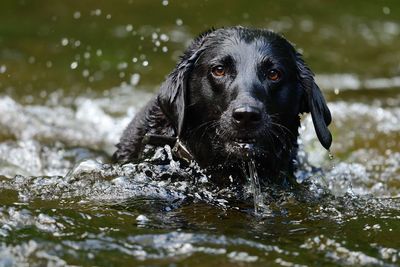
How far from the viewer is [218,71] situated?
17.3ft

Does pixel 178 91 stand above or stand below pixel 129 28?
A: below

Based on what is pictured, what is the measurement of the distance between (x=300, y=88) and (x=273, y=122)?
1.82 feet

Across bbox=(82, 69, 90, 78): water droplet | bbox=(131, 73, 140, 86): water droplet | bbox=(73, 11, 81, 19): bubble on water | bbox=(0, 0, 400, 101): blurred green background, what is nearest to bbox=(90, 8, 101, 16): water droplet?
bbox=(0, 0, 400, 101): blurred green background

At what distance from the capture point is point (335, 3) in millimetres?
15219

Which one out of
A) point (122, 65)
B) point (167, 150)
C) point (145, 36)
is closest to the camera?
point (167, 150)

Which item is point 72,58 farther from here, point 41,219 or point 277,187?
point 41,219

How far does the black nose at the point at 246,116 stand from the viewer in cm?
481

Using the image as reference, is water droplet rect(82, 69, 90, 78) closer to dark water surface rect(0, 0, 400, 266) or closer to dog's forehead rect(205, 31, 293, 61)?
dark water surface rect(0, 0, 400, 266)

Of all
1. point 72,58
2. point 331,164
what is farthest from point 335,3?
point 331,164

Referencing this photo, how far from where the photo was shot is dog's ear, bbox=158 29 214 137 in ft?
17.6

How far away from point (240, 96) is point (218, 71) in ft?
1.36

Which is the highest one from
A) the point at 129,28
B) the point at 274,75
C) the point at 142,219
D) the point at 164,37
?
the point at 129,28

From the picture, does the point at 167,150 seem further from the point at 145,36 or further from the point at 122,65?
the point at 145,36

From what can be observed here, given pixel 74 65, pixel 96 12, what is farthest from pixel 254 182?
pixel 96 12
